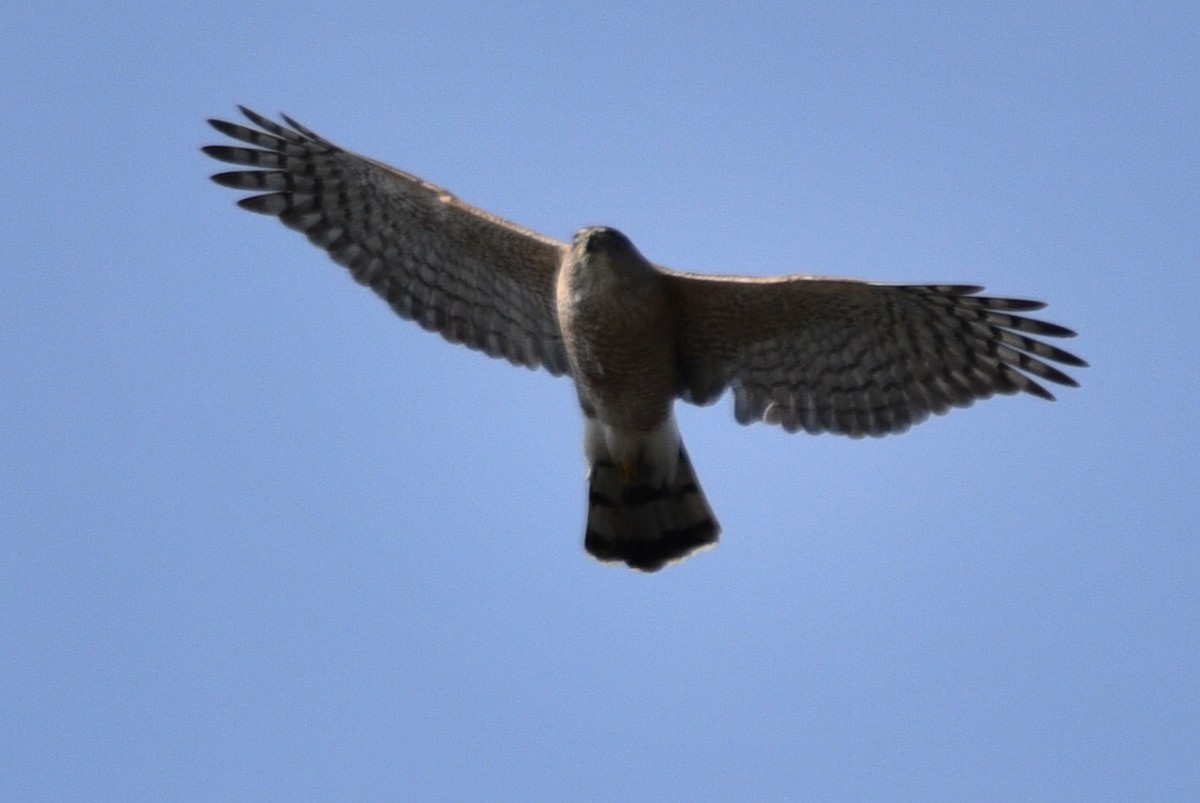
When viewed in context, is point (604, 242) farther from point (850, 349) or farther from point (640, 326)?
point (850, 349)

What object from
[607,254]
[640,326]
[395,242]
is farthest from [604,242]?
[395,242]

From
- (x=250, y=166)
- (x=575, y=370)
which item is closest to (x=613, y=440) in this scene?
(x=575, y=370)

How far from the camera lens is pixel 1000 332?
10438 mm

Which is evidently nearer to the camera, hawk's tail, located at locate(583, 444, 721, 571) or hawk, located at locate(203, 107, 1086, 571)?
hawk, located at locate(203, 107, 1086, 571)

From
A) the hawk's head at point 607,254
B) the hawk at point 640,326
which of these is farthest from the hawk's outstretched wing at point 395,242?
the hawk's head at point 607,254

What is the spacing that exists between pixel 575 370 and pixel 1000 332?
2.36m

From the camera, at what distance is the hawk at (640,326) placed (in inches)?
400

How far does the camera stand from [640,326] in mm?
10039

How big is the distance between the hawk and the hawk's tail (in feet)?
0.04

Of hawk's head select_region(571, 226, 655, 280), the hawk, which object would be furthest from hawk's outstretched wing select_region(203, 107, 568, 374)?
hawk's head select_region(571, 226, 655, 280)

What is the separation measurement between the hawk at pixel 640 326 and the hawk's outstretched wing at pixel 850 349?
0.01 meters

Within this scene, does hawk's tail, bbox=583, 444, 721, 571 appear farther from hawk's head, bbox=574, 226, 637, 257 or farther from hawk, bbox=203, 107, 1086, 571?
hawk's head, bbox=574, 226, 637, 257

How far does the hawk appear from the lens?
1015cm

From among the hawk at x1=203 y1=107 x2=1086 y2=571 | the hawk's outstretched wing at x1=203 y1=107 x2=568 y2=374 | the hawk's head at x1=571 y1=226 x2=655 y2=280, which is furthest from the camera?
the hawk's outstretched wing at x1=203 y1=107 x2=568 y2=374
